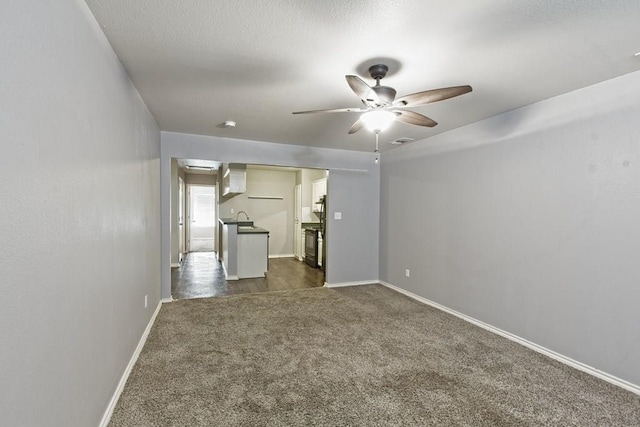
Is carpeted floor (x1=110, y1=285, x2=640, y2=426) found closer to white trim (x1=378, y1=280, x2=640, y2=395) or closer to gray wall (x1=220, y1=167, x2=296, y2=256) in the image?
white trim (x1=378, y1=280, x2=640, y2=395)

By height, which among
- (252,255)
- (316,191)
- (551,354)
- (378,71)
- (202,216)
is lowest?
(551,354)

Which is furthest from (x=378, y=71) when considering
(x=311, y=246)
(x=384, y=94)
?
(x=311, y=246)

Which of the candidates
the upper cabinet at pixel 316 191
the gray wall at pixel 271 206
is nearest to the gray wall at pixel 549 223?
the upper cabinet at pixel 316 191

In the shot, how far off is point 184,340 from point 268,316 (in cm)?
101

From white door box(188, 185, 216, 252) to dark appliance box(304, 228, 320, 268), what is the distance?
4.34m

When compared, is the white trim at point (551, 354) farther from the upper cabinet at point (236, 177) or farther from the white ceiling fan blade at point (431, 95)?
the upper cabinet at point (236, 177)

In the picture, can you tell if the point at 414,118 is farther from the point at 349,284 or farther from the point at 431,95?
the point at 349,284

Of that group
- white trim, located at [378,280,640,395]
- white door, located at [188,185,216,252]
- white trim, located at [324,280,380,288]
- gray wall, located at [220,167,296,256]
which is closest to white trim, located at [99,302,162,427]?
white trim, located at [324,280,380,288]

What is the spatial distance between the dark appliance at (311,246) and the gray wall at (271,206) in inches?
46.8

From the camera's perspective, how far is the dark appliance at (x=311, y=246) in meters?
6.88

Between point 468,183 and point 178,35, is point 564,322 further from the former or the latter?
point 178,35

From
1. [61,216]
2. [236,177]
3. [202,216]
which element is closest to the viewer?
[61,216]

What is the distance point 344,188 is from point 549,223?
3043mm

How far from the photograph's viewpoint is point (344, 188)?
17.5ft
